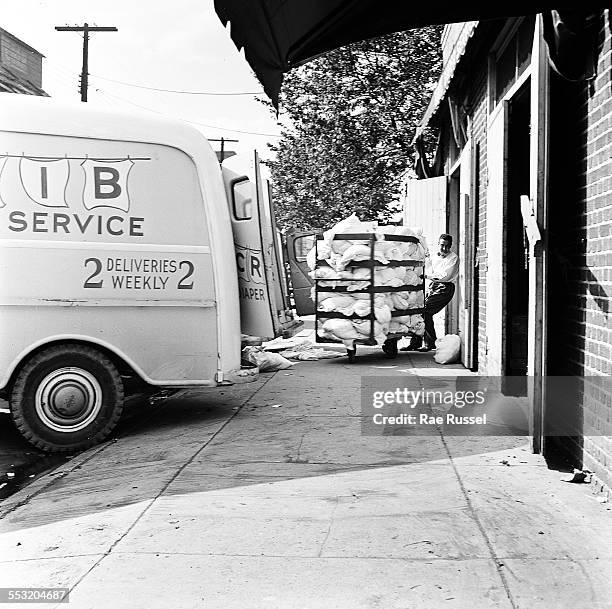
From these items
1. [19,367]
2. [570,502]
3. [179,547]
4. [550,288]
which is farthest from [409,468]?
[19,367]

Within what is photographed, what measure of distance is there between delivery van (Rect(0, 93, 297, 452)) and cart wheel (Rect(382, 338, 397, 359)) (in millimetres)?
4733

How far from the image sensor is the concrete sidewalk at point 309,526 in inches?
141

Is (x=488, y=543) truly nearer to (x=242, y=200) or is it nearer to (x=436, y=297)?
(x=242, y=200)

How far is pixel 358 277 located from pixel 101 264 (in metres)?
4.71

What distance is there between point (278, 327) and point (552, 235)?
9.88 feet

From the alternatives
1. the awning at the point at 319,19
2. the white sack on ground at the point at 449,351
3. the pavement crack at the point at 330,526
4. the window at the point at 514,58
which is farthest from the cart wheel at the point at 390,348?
the awning at the point at 319,19

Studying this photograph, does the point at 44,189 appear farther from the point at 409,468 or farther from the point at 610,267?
the point at 610,267

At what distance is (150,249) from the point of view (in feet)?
22.7

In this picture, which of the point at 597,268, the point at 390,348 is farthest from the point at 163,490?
the point at 390,348

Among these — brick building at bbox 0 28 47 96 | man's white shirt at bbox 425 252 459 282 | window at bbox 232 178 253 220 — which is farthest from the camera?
brick building at bbox 0 28 47 96

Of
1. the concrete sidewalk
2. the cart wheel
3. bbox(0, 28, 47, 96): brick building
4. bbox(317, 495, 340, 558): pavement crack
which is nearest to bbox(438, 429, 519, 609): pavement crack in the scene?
the concrete sidewalk

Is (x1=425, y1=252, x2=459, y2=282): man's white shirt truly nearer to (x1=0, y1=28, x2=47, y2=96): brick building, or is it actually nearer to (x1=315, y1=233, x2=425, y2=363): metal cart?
(x1=315, y1=233, x2=425, y2=363): metal cart

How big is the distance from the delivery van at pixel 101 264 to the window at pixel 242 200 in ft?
0.95

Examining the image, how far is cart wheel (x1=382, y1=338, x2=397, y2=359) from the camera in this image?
11594mm
